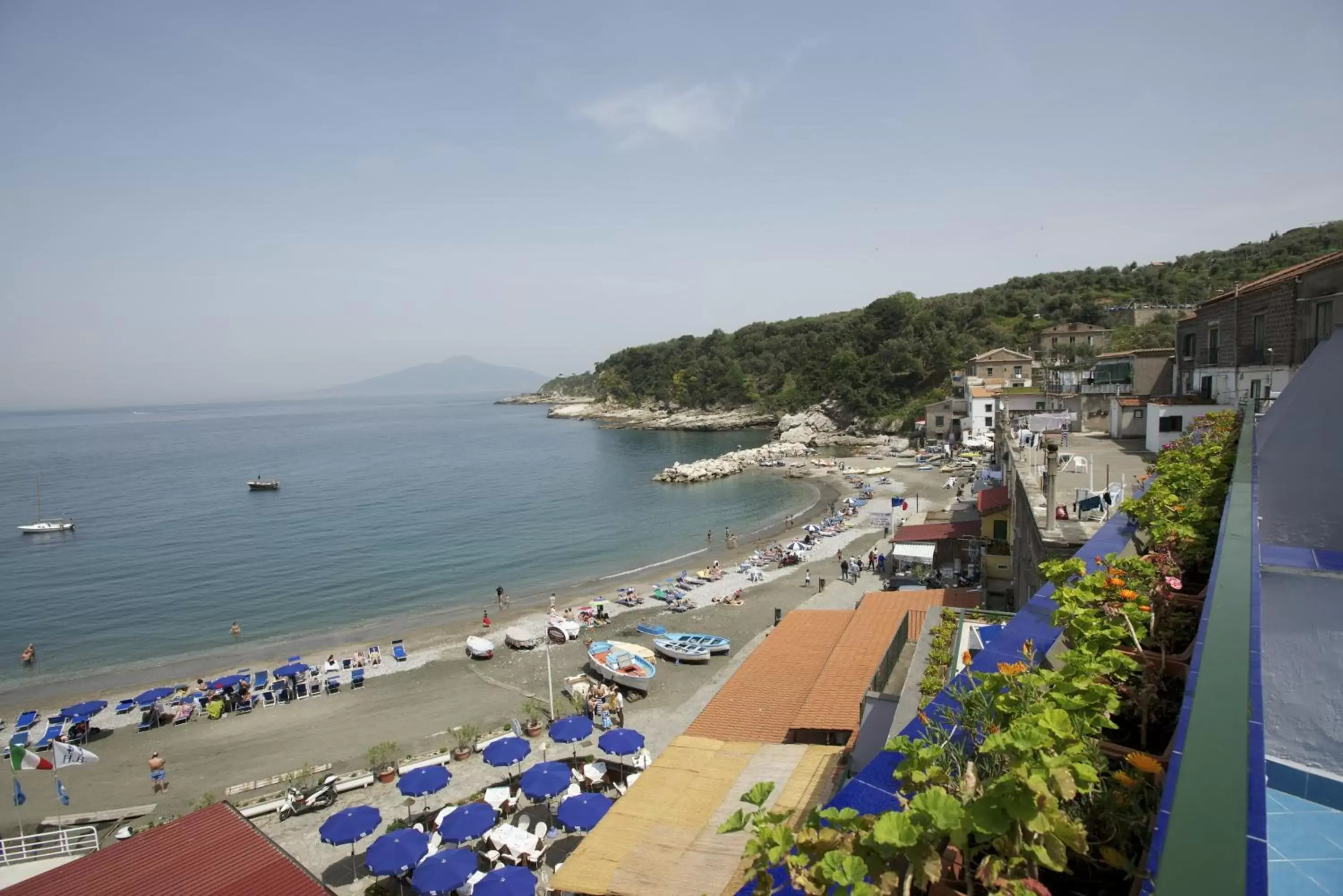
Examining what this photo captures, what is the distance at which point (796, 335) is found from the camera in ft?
364

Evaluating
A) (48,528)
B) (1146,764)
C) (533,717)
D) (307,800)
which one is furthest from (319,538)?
(1146,764)

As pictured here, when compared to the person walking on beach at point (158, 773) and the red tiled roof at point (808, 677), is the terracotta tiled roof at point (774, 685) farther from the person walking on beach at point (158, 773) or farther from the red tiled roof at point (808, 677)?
the person walking on beach at point (158, 773)

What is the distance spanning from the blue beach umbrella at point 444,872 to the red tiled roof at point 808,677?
13.6ft

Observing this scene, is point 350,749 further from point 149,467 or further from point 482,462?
point 149,467

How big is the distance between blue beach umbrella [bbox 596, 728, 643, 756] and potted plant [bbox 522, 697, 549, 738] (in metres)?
3.84

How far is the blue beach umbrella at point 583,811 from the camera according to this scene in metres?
12.0

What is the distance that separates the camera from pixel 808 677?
45.4 ft

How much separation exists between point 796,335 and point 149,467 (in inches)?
3562

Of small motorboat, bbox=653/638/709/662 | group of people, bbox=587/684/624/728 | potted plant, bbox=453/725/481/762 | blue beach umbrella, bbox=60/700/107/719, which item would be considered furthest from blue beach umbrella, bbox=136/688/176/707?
small motorboat, bbox=653/638/709/662

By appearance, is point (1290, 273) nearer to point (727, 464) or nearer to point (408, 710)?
point (408, 710)

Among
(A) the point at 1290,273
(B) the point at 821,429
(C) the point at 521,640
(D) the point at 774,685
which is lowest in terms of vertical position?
(C) the point at 521,640

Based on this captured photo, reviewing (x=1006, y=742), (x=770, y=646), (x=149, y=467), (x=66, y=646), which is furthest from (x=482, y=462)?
(x=1006, y=742)

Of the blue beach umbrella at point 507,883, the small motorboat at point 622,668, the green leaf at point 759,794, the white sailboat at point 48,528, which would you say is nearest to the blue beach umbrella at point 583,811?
the blue beach umbrella at point 507,883

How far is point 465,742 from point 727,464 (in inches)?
1803
